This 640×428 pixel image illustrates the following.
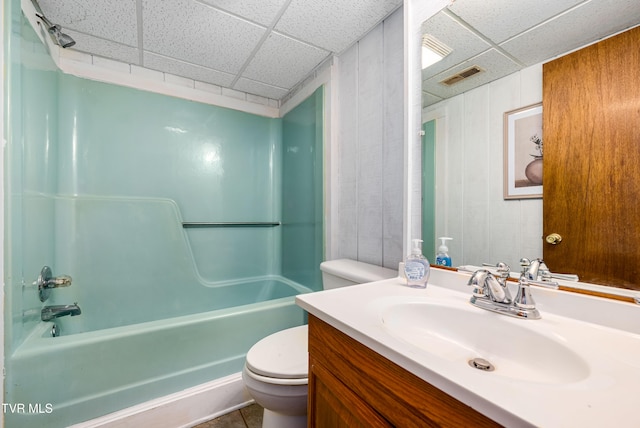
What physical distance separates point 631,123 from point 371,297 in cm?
71

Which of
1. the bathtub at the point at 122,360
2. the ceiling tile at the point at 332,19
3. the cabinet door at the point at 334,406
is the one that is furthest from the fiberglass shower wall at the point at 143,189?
the cabinet door at the point at 334,406

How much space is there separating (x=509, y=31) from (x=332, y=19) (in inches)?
35.4

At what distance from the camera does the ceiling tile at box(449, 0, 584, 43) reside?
70 cm

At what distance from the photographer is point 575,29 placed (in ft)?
2.10

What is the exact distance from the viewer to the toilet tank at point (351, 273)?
1.15 m

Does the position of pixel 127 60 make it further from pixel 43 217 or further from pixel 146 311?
pixel 146 311

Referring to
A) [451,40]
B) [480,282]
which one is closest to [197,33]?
[451,40]

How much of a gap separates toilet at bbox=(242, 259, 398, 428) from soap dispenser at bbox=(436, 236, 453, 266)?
27 cm

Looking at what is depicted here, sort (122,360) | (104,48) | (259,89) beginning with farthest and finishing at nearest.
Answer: (259,89)
(104,48)
(122,360)

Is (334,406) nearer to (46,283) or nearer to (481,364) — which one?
(481,364)

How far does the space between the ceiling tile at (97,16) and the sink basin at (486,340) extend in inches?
71.9

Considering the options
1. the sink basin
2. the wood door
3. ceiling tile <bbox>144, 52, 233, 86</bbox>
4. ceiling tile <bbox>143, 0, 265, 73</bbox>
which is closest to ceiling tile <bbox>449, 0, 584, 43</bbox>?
the wood door

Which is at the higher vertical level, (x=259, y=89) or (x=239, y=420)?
(x=259, y=89)

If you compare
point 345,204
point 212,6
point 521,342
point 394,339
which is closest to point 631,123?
point 521,342
